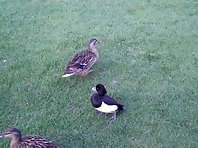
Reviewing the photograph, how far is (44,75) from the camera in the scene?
6.29 meters

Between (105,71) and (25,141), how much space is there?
Result: 2.46m

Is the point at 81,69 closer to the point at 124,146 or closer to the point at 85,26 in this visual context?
the point at 124,146

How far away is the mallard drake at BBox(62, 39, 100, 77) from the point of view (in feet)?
19.7

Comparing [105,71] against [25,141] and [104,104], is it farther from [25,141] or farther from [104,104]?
[25,141]

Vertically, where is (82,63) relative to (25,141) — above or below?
above

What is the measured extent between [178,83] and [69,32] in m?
2.91

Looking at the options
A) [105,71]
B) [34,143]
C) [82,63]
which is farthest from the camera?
[105,71]

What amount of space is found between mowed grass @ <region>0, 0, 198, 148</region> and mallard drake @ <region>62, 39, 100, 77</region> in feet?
0.57

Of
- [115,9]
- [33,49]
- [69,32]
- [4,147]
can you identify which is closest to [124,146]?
[4,147]

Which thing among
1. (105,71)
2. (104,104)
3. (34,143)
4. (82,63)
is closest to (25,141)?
(34,143)

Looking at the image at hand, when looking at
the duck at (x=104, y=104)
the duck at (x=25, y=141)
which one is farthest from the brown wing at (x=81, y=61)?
the duck at (x=25, y=141)

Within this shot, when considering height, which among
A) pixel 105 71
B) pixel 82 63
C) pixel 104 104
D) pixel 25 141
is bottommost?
pixel 25 141

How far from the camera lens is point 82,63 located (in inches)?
241

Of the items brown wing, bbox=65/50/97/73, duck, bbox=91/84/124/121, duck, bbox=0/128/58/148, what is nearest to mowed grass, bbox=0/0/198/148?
duck, bbox=91/84/124/121
